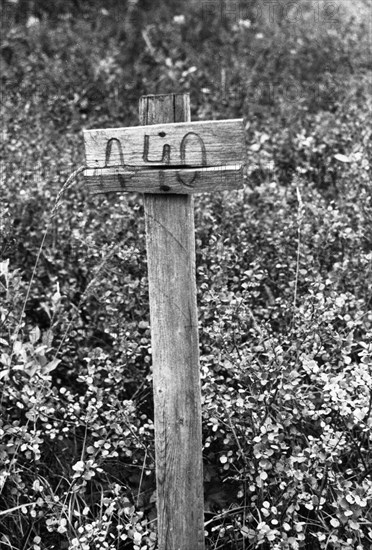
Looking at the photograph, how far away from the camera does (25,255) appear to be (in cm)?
387

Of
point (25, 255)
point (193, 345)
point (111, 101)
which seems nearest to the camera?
point (193, 345)

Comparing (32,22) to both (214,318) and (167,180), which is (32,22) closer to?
(214,318)

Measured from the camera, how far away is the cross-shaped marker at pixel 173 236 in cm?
219

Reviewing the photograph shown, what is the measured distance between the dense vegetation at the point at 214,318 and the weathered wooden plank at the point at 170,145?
0.73 meters

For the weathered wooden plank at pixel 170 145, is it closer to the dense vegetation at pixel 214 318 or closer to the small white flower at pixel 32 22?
the dense vegetation at pixel 214 318

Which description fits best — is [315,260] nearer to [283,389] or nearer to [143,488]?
[283,389]

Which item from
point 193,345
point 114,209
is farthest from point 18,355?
point 193,345

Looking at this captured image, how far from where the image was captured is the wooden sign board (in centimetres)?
216

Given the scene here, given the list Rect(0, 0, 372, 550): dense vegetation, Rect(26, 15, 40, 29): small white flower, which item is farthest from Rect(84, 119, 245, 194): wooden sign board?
Rect(26, 15, 40, 29): small white flower

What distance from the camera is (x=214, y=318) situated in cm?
319

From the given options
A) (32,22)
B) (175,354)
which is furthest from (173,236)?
(32,22)

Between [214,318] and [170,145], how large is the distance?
1131 mm

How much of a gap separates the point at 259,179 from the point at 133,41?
3.13 meters

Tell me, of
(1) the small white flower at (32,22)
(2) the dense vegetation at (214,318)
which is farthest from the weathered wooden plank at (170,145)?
(1) the small white flower at (32,22)
